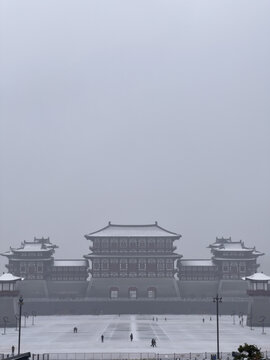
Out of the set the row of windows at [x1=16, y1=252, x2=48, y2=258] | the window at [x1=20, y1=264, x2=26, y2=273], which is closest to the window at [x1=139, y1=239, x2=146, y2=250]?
the row of windows at [x1=16, y1=252, x2=48, y2=258]

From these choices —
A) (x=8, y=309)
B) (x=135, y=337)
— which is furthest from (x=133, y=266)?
(x=135, y=337)

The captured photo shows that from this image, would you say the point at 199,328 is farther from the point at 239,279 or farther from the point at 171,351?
the point at 239,279

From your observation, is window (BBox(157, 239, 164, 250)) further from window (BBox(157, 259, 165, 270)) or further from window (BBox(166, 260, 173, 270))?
window (BBox(166, 260, 173, 270))

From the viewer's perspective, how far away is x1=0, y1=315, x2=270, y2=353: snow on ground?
42562 millimetres

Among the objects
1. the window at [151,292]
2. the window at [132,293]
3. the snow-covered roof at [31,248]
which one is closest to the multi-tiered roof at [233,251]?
the window at [151,292]

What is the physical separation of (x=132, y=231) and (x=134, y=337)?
47.0 meters

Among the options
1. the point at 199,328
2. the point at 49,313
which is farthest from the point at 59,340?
the point at 49,313

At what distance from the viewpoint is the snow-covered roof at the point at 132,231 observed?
314ft

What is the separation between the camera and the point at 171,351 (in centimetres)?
4056

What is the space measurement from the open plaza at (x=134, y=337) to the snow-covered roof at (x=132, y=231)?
25813 mm

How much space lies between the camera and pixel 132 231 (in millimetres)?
97375

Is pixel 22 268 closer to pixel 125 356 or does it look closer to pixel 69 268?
pixel 69 268

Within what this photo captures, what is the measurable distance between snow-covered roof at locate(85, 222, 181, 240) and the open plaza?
25.8 meters

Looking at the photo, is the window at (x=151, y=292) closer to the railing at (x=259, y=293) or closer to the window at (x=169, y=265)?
the window at (x=169, y=265)
